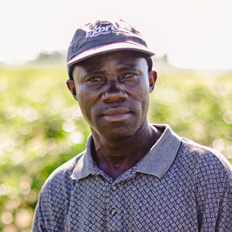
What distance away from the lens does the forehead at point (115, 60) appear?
2.11 metres

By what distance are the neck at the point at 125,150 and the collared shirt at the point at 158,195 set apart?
87mm

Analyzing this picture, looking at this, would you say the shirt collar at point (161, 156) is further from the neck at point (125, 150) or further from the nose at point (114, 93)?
the nose at point (114, 93)

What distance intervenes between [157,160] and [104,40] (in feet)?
2.47

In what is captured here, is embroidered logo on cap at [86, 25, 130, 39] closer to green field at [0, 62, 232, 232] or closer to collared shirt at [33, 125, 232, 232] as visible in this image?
collared shirt at [33, 125, 232, 232]

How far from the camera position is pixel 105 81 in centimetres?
213

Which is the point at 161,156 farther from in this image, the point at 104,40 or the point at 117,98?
the point at 104,40

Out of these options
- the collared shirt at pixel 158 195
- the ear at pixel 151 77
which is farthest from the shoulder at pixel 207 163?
the ear at pixel 151 77

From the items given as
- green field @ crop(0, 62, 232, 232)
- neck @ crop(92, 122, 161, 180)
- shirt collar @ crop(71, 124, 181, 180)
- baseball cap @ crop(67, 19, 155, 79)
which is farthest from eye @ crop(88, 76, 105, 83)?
green field @ crop(0, 62, 232, 232)

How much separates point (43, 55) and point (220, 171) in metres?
53.8

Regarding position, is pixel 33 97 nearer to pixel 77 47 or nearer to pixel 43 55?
pixel 77 47

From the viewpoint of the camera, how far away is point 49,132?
234 inches

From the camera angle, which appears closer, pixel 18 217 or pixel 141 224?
pixel 141 224

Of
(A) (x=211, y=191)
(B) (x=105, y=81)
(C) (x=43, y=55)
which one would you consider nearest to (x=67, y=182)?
(B) (x=105, y=81)

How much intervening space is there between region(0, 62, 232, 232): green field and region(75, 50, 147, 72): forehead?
8.44ft
